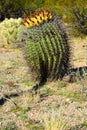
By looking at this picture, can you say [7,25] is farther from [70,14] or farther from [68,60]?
[68,60]

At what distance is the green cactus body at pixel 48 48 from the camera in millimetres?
7918

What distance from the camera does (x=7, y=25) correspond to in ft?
48.5

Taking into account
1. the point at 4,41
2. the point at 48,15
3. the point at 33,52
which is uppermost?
the point at 48,15

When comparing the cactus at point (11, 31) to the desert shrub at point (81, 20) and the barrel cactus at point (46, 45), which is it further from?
the barrel cactus at point (46, 45)

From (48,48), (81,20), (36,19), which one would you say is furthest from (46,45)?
(81,20)

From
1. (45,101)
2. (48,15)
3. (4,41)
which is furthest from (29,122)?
(4,41)

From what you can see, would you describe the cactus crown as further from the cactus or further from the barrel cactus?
the cactus

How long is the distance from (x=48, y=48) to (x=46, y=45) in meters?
0.07

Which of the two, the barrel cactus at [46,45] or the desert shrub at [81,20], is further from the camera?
the desert shrub at [81,20]

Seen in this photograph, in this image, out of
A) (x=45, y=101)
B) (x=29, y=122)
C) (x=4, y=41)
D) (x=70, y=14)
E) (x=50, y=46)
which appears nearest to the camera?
(x=29, y=122)

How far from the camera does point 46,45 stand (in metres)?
7.90

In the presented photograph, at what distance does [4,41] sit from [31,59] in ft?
22.0

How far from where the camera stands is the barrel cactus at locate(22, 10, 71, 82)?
7922 mm

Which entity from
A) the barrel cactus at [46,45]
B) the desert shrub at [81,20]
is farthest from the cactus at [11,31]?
the barrel cactus at [46,45]
